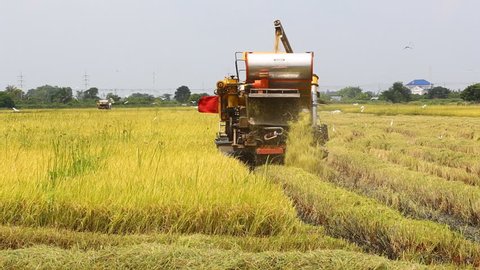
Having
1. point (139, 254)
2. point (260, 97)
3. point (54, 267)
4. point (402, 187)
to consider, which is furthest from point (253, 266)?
point (260, 97)

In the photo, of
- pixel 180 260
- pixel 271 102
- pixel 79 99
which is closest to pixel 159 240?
pixel 180 260

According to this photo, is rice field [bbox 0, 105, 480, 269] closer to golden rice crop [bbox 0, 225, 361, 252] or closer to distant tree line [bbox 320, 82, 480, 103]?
golden rice crop [bbox 0, 225, 361, 252]

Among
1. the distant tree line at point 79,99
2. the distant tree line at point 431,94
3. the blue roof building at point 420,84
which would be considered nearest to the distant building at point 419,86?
the blue roof building at point 420,84

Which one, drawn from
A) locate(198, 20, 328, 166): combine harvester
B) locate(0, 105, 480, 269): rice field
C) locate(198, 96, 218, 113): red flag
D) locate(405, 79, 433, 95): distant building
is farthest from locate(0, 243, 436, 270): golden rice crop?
locate(405, 79, 433, 95): distant building

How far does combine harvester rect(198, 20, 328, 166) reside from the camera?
30.7 feet

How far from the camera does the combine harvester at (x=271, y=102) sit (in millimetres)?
9367

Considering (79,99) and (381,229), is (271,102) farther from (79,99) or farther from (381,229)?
(79,99)

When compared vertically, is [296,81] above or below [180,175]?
above

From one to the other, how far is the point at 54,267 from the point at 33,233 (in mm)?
1202


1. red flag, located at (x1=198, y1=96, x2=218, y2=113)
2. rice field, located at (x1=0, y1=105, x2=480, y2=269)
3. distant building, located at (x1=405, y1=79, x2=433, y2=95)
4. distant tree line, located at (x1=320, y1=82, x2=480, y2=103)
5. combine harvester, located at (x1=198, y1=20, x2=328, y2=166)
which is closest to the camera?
rice field, located at (x1=0, y1=105, x2=480, y2=269)

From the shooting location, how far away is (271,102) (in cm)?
971

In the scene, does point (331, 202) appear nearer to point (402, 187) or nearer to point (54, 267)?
point (402, 187)

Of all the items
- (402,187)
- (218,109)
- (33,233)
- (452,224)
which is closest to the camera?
(33,233)

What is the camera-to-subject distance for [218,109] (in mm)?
10875
